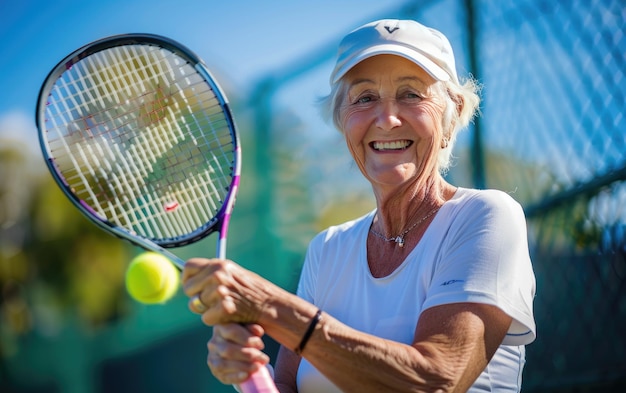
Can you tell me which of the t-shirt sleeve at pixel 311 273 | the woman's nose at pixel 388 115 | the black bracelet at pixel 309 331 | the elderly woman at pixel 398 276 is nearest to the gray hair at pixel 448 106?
the elderly woman at pixel 398 276

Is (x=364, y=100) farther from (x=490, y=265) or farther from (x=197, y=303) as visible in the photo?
(x=197, y=303)

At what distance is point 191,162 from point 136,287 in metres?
0.59

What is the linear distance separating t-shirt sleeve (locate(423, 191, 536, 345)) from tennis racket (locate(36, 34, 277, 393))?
0.63 m

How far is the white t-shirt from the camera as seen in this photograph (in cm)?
170

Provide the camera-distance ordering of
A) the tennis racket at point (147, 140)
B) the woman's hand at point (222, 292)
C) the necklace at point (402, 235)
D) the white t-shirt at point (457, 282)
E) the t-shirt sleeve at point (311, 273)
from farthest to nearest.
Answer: the t-shirt sleeve at point (311, 273)
the tennis racket at point (147, 140)
the necklace at point (402, 235)
the white t-shirt at point (457, 282)
the woman's hand at point (222, 292)

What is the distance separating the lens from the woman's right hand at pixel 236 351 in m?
1.61

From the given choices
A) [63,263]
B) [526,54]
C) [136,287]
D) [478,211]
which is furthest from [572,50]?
[63,263]

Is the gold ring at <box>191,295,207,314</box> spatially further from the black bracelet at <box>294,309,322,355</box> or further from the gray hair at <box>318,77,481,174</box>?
the gray hair at <box>318,77,481,174</box>

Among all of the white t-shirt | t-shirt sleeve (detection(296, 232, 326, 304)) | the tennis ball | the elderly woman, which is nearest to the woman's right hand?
the elderly woman

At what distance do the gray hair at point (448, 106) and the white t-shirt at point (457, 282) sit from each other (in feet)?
0.79

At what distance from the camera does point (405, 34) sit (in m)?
1.98

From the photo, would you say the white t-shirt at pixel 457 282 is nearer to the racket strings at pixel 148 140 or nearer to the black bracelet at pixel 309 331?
the black bracelet at pixel 309 331

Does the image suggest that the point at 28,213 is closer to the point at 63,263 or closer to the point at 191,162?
the point at 63,263

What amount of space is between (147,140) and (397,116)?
77cm
